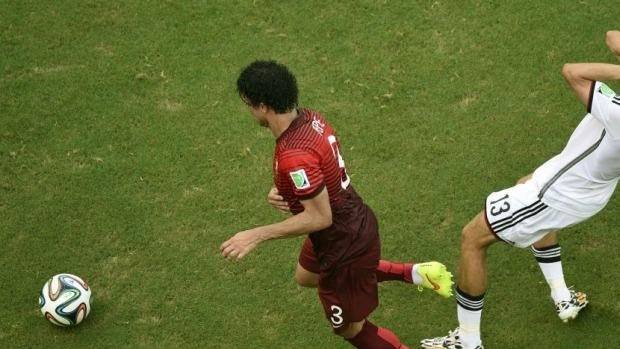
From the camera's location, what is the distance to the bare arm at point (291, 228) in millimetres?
5180

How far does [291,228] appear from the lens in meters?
5.20

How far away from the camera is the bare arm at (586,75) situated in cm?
547

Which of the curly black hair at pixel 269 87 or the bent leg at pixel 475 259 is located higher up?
the curly black hair at pixel 269 87

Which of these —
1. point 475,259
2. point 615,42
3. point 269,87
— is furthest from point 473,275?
point 269,87

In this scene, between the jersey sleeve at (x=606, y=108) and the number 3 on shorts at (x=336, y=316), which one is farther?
the number 3 on shorts at (x=336, y=316)

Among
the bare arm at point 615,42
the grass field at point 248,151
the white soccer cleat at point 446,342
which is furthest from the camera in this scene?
the grass field at point 248,151

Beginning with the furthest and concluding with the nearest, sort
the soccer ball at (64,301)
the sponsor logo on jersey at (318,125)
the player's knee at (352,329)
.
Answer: the soccer ball at (64,301)
the player's knee at (352,329)
the sponsor logo on jersey at (318,125)

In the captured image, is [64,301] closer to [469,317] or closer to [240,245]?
[240,245]

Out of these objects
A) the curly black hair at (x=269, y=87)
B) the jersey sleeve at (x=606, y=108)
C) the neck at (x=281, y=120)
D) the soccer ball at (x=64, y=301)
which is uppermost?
the jersey sleeve at (x=606, y=108)

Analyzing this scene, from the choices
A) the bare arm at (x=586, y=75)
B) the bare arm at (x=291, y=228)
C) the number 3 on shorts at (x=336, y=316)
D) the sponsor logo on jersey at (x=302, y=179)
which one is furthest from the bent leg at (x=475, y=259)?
the sponsor logo on jersey at (x=302, y=179)

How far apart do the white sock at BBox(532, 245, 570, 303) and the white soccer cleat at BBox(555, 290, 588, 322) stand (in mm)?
39

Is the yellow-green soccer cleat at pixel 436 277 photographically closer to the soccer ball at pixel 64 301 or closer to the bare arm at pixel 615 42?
the bare arm at pixel 615 42

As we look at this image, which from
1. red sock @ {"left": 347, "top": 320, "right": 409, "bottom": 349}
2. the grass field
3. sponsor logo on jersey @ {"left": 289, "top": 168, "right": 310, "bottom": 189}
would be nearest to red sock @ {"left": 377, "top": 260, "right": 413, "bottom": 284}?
the grass field

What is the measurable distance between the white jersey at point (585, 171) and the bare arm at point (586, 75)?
0.16 feet
